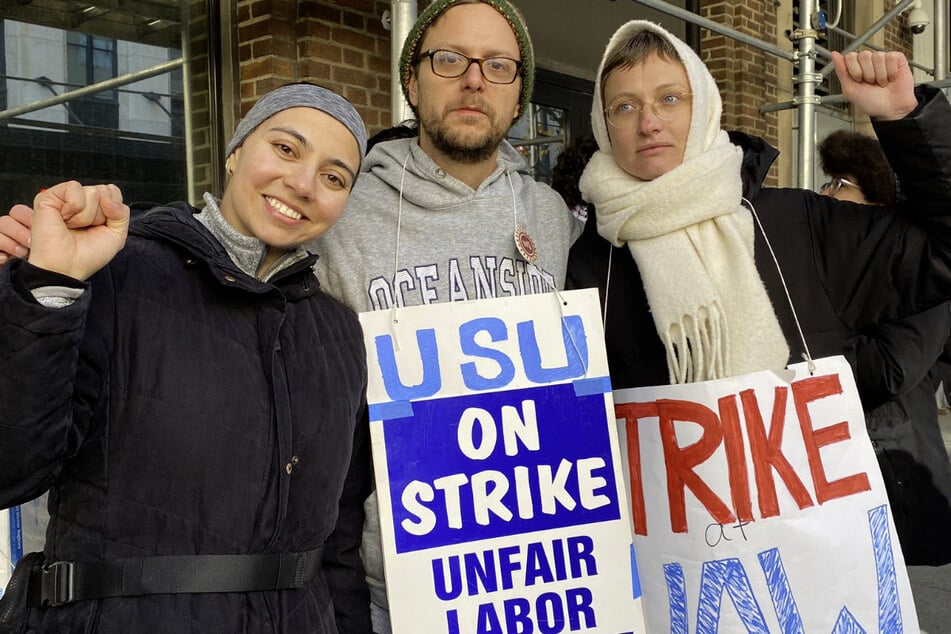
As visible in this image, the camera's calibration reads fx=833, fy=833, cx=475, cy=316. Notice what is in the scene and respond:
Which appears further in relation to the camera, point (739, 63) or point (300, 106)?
point (739, 63)

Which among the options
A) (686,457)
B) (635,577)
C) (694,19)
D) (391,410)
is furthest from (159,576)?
(694,19)

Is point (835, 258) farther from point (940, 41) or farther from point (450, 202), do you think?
point (940, 41)

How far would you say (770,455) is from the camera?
1812mm

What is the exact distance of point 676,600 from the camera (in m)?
1.83

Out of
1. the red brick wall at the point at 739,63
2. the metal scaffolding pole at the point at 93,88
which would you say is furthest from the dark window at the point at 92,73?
the red brick wall at the point at 739,63

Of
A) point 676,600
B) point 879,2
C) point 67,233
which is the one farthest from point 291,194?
point 879,2

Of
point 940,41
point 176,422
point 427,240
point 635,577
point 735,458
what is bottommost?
point 635,577

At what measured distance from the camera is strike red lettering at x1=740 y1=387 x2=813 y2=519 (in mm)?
1792

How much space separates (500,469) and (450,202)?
0.62 meters

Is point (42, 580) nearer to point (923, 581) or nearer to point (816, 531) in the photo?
point (816, 531)

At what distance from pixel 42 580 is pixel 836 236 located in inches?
67.7

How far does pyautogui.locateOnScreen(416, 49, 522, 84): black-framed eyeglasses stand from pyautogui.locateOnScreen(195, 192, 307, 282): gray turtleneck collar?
624mm

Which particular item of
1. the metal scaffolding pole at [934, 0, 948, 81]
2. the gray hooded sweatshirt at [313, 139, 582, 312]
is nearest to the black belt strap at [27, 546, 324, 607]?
the gray hooded sweatshirt at [313, 139, 582, 312]

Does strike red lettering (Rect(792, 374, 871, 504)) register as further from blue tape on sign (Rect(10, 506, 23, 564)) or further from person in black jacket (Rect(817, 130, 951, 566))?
blue tape on sign (Rect(10, 506, 23, 564))
